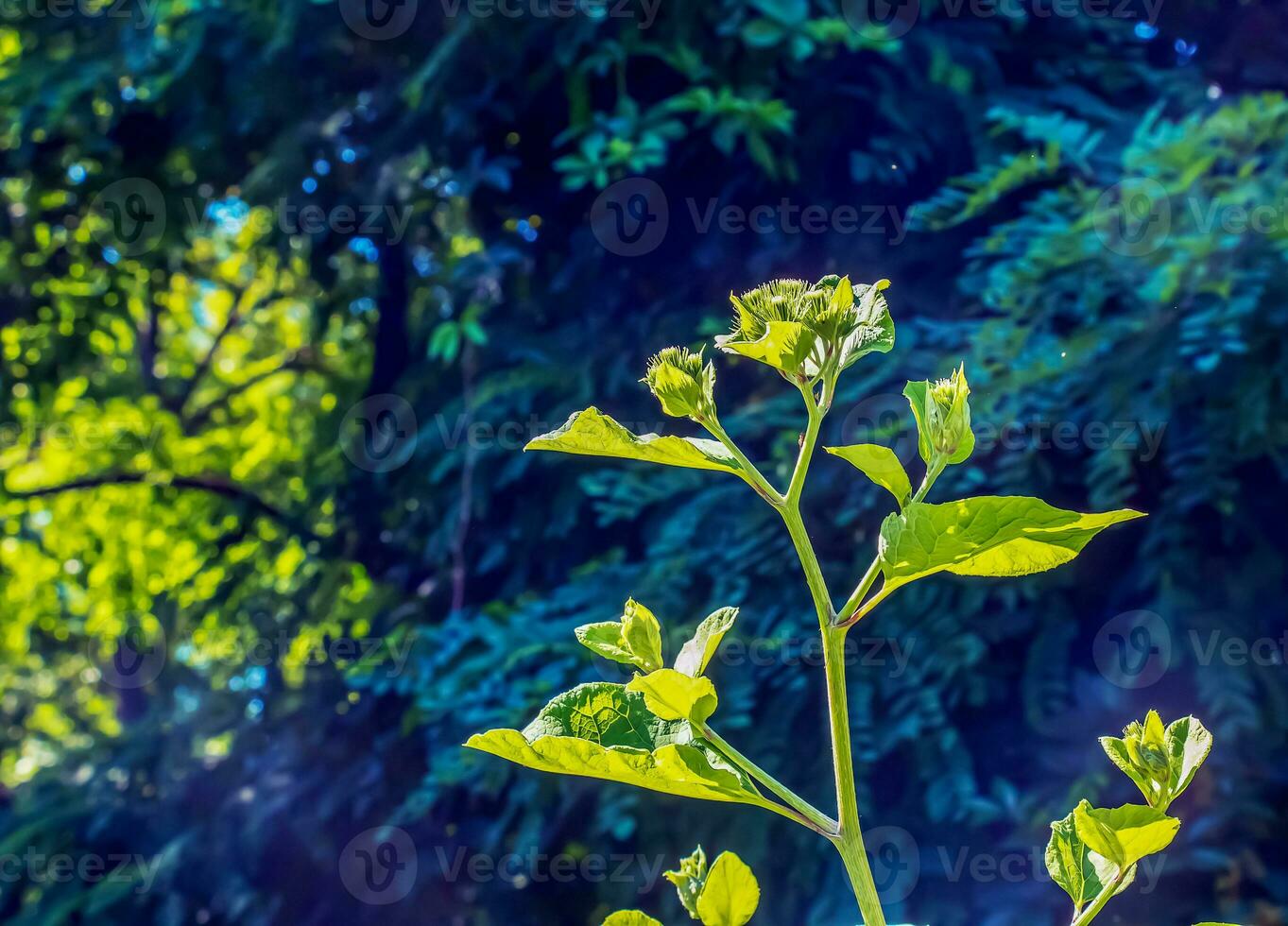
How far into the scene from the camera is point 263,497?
3.19 m

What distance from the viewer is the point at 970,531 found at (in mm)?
367

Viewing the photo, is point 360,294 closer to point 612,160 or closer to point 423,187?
point 423,187

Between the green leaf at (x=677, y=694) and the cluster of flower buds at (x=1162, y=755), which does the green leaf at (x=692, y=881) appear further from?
the cluster of flower buds at (x=1162, y=755)

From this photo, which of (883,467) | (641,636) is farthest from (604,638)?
(883,467)

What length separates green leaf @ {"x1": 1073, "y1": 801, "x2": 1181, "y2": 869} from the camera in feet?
1.20

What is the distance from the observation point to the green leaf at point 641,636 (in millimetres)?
405

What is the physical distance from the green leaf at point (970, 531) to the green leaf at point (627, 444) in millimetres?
65

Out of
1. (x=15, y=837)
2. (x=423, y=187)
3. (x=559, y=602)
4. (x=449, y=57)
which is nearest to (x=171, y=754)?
(x=15, y=837)

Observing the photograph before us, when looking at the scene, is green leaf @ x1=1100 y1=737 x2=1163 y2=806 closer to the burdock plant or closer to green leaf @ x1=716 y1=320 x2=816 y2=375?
the burdock plant

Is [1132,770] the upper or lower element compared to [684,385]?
lower

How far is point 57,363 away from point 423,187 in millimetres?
1439

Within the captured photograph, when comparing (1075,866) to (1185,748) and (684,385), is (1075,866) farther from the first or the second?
(684,385)

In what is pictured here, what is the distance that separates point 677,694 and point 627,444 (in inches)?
3.8

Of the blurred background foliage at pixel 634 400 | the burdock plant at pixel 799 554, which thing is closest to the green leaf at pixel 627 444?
the burdock plant at pixel 799 554
